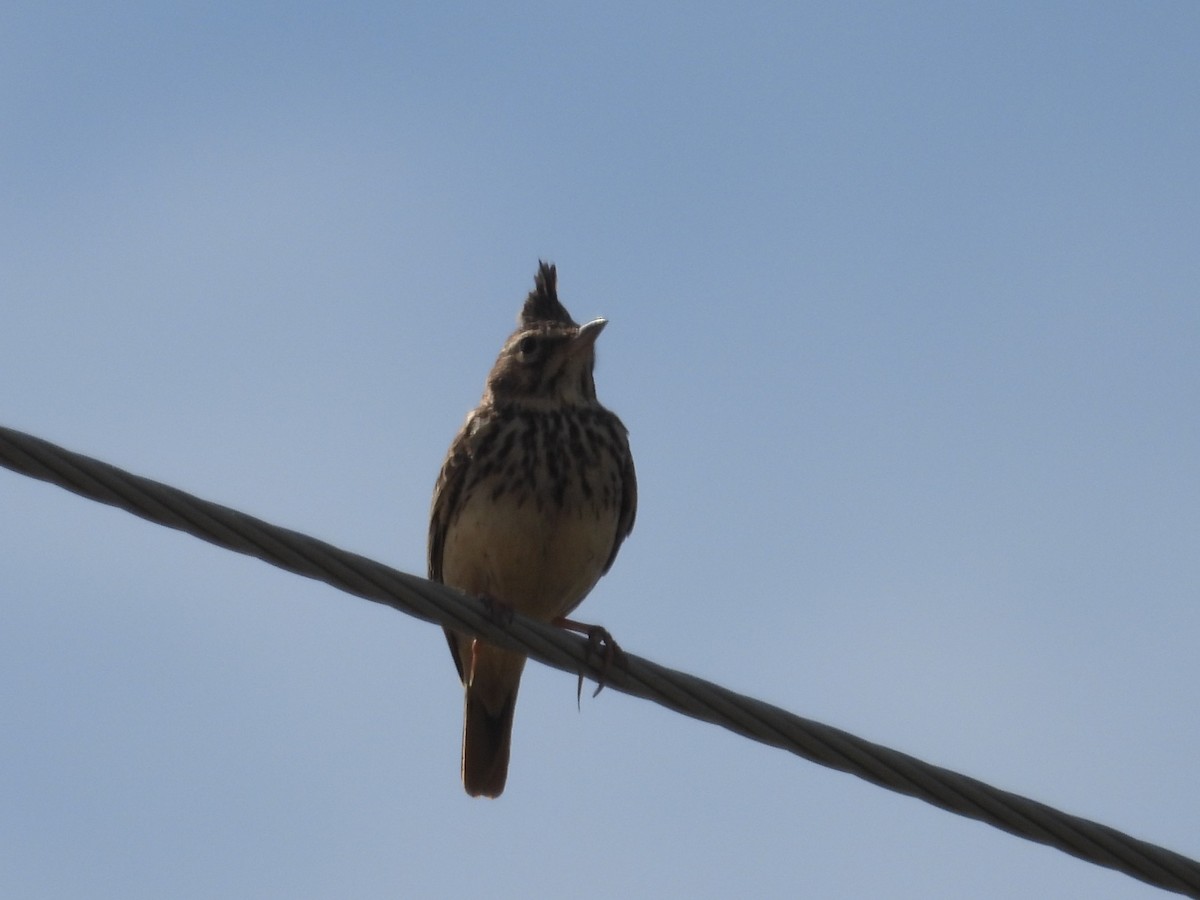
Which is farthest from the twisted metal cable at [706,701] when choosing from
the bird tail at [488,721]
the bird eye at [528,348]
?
the bird eye at [528,348]

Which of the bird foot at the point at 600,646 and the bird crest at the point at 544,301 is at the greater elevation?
the bird crest at the point at 544,301

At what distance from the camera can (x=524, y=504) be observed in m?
9.23

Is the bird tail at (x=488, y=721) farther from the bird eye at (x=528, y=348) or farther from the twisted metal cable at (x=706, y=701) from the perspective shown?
the twisted metal cable at (x=706, y=701)

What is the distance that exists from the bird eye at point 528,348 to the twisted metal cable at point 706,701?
416 centimetres

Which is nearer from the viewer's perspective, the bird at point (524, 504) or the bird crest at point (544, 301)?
the bird at point (524, 504)

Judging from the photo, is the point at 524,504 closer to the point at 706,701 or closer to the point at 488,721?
the point at 488,721

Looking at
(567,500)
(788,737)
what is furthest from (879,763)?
(567,500)

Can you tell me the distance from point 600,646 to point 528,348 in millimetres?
3291

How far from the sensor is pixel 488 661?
10180 millimetres

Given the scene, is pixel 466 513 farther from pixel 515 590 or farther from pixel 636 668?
pixel 636 668

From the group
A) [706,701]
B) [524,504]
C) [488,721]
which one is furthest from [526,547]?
[706,701]

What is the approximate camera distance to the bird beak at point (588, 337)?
10.1m

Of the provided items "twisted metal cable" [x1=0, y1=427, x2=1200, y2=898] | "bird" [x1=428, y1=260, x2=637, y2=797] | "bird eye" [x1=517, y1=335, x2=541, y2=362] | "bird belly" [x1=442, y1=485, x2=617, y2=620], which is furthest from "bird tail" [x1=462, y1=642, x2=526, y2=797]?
"twisted metal cable" [x1=0, y1=427, x2=1200, y2=898]

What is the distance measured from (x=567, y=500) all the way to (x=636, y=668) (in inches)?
119
